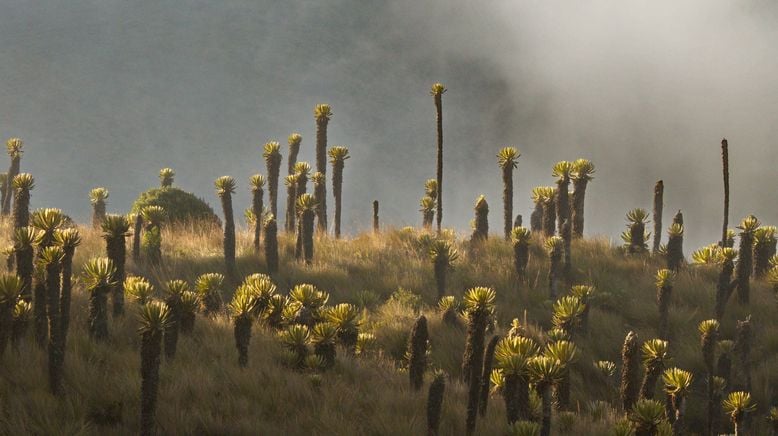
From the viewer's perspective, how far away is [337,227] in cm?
2097

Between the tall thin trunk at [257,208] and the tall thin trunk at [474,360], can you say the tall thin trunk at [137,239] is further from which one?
the tall thin trunk at [474,360]

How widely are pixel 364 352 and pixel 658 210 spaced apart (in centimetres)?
1101

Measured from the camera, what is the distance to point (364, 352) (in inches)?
472

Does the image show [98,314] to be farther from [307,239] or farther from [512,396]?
[307,239]

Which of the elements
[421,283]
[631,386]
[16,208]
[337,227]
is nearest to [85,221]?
[337,227]

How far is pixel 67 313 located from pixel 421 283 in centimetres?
827

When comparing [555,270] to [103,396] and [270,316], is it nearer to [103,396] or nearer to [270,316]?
[270,316]

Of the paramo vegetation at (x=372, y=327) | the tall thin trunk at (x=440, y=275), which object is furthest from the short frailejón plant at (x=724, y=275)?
the tall thin trunk at (x=440, y=275)

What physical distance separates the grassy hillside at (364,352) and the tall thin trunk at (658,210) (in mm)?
755

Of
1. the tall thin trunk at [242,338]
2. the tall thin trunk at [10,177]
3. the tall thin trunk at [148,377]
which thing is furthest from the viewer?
the tall thin trunk at [10,177]

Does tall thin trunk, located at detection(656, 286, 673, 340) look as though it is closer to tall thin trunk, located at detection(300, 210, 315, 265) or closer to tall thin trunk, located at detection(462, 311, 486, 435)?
tall thin trunk, located at detection(462, 311, 486, 435)

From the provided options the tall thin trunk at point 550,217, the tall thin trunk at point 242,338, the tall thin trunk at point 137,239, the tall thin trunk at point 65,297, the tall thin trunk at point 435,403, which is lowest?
the tall thin trunk at point 435,403

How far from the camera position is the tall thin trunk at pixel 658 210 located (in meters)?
19.6

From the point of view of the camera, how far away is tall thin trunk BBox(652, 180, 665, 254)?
1958 centimetres
